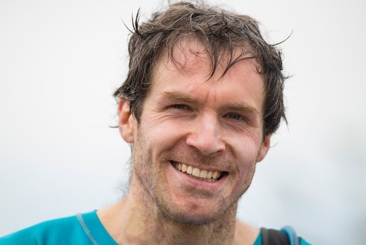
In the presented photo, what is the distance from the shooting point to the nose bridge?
3.91 meters

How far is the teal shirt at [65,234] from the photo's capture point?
4.28m

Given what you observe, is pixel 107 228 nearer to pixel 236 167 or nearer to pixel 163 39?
pixel 236 167

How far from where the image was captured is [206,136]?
3924 millimetres

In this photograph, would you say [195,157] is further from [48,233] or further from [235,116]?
[48,233]

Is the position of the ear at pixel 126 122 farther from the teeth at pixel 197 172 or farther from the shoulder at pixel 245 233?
the shoulder at pixel 245 233

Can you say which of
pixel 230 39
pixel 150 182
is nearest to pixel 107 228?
pixel 150 182

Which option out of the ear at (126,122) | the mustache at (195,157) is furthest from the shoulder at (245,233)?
the ear at (126,122)

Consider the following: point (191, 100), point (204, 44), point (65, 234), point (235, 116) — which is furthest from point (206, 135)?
point (65, 234)

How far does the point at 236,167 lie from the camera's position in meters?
4.17

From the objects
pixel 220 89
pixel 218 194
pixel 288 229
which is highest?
pixel 220 89

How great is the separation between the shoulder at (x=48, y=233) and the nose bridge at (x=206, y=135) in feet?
4.08

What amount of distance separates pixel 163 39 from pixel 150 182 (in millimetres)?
1139

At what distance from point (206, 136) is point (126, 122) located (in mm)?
1060

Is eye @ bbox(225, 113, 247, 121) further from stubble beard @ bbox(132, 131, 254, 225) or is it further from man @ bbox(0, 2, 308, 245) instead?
stubble beard @ bbox(132, 131, 254, 225)
